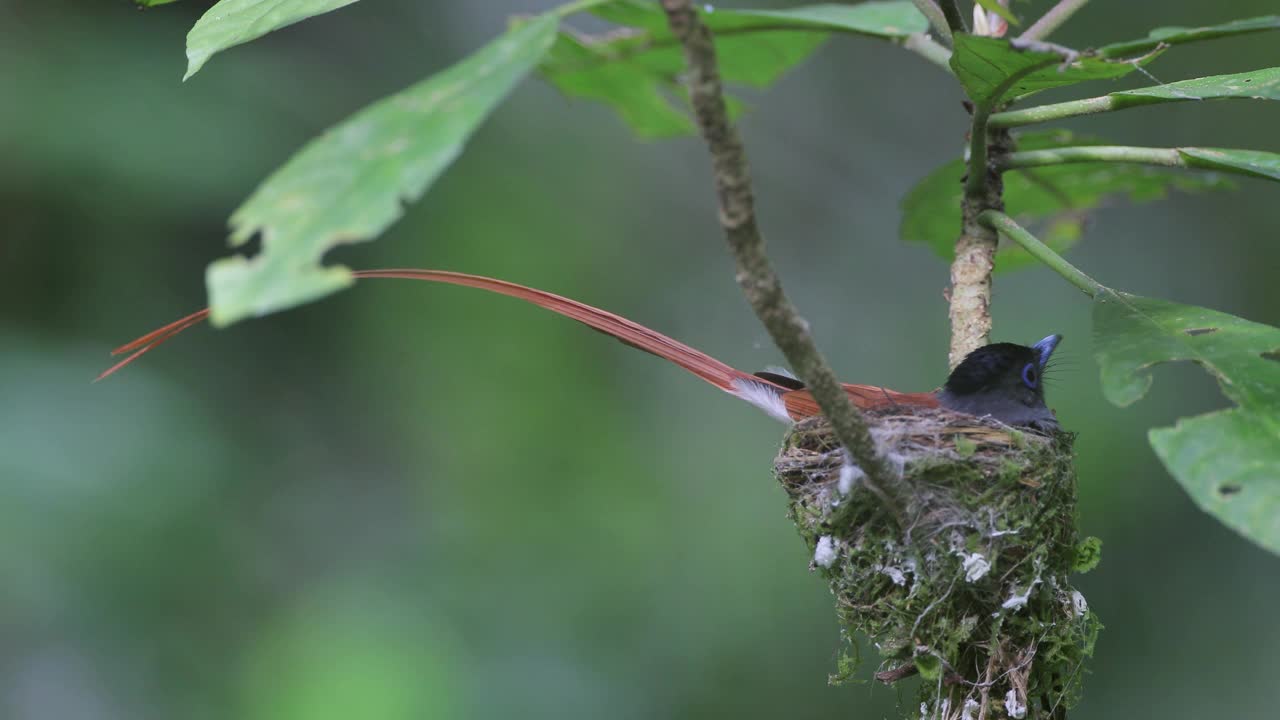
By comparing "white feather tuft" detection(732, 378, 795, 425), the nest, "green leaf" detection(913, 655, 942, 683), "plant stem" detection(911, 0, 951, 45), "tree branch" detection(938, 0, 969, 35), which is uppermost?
"plant stem" detection(911, 0, 951, 45)

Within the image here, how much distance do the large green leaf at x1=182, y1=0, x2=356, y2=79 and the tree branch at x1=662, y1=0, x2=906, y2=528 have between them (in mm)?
842

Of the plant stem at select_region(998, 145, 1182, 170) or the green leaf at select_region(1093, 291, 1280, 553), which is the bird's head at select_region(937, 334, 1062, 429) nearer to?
the plant stem at select_region(998, 145, 1182, 170)

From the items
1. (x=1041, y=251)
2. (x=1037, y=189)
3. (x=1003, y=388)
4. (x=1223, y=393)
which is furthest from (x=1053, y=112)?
(x=1037, y=189)

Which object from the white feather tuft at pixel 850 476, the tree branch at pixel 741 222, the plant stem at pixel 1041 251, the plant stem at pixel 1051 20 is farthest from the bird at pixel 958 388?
the tree branch at pixel 741 222

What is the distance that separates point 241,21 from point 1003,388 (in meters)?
2.15

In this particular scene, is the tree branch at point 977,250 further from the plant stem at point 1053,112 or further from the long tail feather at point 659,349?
the long tail feather at point 659,349

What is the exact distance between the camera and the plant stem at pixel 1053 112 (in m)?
2.11

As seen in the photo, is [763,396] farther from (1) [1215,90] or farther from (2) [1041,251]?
(1) [1215,90]

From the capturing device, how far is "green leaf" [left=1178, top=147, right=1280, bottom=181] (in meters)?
1.98

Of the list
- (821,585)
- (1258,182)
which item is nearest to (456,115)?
(821,585)

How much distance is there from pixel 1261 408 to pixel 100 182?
4.40 metres

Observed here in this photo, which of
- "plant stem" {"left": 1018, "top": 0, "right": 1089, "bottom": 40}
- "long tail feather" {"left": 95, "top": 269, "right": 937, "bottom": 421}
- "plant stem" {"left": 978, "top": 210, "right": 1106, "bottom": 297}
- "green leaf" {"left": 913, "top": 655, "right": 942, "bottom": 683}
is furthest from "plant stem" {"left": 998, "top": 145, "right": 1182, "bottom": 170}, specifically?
"green leaf" {"left": 913, "top": 655, "right": 942, "bottom": 683}

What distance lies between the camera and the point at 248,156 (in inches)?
184

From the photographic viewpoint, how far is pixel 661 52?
3084 mm
